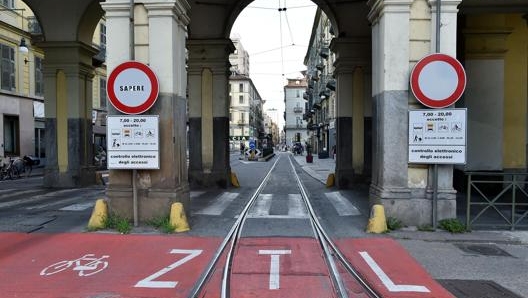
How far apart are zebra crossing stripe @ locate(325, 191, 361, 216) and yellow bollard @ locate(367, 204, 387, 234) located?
2005 millimetres

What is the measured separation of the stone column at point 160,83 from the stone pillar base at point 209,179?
23.3 feet

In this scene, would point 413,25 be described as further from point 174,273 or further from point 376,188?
point 174,273

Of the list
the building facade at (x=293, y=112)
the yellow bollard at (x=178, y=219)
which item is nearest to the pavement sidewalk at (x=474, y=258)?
the yellow bollard at (x=178, y=219)

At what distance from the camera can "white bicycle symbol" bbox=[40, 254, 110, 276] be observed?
→ 591cm

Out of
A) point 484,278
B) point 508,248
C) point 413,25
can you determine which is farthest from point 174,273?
point 413,25

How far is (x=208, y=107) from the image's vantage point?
1616cm

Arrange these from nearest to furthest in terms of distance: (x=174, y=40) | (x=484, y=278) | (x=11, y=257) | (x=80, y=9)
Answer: (x=484, y=278) → (x=11, y=257) → (x=174, y=40) → (x=80, y=9)

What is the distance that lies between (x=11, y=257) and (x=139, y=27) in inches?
181

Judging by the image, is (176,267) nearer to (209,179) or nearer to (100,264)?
(100,264)

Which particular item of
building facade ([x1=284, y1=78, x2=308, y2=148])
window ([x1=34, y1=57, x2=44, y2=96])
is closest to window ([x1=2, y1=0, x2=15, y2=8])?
window ([x1=34, y1=57, x2=44, y2=96])

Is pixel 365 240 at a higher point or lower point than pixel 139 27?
lower

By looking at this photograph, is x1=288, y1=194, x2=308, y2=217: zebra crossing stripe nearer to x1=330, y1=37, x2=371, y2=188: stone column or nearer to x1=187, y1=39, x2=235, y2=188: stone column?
x1=330, y1=37, x2=371, y2=188: stone column

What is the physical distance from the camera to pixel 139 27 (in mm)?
8617

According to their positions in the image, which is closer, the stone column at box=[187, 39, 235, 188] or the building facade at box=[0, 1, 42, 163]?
the stone column at box=[187, 39, 235, 188]
